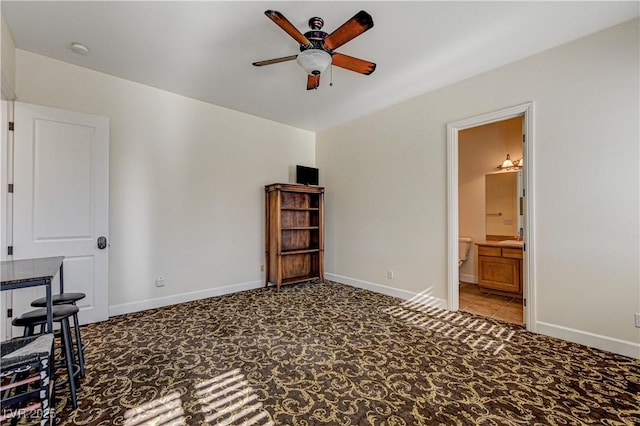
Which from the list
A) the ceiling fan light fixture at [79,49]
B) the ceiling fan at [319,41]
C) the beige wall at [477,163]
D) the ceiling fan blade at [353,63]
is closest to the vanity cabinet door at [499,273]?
the beige wall at [477,163]

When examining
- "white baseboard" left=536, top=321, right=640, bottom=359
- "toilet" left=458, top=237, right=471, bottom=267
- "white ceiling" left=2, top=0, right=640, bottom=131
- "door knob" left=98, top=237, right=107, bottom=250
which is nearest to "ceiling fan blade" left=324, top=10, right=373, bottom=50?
"white ceiling" left=2, top=0, right=640, bottom=131

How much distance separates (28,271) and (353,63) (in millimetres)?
2927

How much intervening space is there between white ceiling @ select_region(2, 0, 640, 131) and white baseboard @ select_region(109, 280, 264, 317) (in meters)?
2.84

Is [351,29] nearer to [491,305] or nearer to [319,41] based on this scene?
[319,41]

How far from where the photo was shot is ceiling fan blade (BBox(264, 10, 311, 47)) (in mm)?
1970

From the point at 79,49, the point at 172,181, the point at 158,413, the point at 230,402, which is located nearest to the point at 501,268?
the point at 230,402

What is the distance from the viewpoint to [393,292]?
4289 mm

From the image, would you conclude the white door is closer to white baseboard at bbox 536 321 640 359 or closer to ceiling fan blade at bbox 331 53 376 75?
ceiling fan blade at bbox 331 53 376 75

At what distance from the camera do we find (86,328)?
3.07 metres

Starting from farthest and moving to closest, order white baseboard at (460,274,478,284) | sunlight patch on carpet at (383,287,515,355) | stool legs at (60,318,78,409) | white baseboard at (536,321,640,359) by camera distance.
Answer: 1. white baseboard at (460,274,478,284)
2. sunlight patch on carpet at (383,287,515,355)
3. white baseboard at (536,321,640,359)
4. stool legs at (60,318,78,409)

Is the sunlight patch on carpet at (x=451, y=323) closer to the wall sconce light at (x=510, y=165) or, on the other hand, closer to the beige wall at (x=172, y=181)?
the beige wall at (x=172, y=181)

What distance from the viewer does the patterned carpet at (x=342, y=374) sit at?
178 centimetres

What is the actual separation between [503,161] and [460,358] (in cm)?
386

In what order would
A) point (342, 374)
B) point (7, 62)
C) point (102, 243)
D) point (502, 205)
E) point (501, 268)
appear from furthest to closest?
point (502, 205)
point (501, 268)
point (102, 243)
point (7, 62)
point (342, 374)
